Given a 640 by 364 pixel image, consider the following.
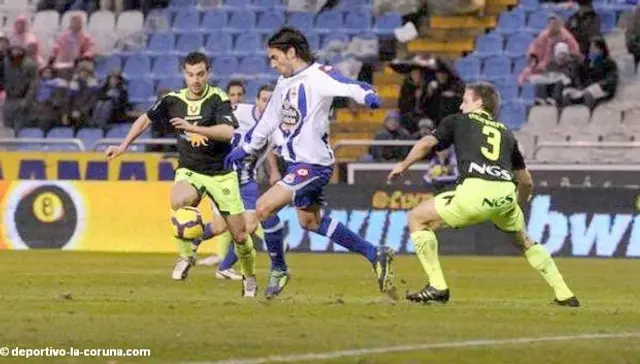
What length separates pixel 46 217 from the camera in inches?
1062

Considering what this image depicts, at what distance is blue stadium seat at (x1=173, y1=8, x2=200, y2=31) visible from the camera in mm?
34062

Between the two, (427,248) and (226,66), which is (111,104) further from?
(427,248)

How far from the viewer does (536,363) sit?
10336 millimetres

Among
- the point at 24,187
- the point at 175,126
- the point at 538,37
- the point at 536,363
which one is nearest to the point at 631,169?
the point at 538,37

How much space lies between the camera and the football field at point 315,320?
10711 millimetres

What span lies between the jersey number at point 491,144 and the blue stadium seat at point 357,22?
59.2ft

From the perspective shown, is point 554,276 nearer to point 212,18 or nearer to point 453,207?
point 453,207

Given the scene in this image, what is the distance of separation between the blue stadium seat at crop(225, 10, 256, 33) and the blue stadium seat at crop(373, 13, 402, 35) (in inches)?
102

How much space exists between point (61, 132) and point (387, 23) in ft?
20.4

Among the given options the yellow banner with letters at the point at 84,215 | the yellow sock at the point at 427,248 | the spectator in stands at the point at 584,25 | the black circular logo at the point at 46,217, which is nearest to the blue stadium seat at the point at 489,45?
the spectator in stands at the point at 584,25

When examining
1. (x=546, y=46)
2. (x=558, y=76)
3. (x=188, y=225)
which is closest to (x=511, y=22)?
(x=546, y=46)

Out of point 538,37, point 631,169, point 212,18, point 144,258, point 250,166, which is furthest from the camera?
point 212,18

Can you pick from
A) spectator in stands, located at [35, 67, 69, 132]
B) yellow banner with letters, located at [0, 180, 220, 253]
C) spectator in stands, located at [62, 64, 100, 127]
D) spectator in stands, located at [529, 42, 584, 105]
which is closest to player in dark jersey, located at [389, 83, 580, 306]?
yellow banner with letters, located at [0, 180, 220, 253]

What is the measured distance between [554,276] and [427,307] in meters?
1.28
